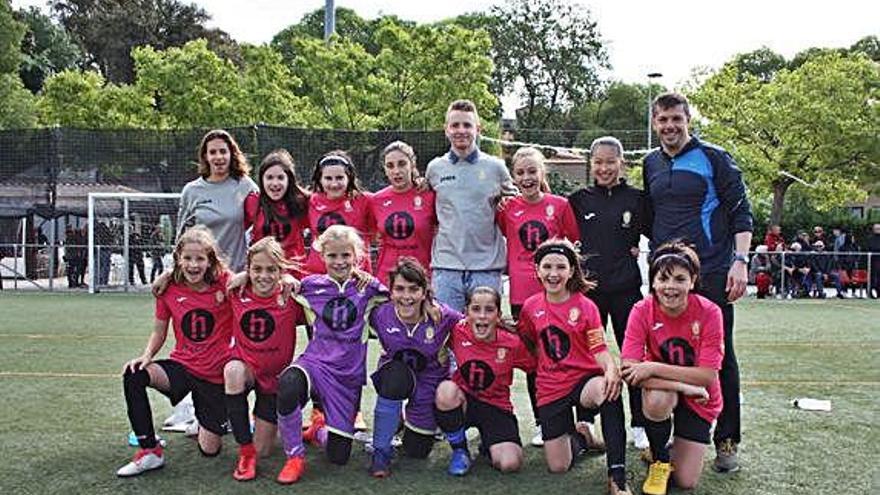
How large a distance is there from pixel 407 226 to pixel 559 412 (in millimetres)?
1396

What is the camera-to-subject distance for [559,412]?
435 centimetres

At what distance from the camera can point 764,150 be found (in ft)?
84.0

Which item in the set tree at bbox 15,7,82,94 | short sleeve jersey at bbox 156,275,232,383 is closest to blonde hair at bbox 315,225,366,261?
short sleeve jersey at bbox 156,275,232,383

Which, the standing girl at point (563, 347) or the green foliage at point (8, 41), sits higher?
the green foliage at point (8, 41)

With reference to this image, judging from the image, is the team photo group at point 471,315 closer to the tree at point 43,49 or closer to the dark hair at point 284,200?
the dark hair at point 284,200

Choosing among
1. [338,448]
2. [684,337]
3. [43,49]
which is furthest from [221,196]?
[43,49]

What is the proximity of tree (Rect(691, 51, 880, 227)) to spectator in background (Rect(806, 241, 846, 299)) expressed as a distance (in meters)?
7.41

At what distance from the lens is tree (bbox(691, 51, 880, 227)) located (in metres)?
24.8

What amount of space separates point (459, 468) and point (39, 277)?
15383 millimetres

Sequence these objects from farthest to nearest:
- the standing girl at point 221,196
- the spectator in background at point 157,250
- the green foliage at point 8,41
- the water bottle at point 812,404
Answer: the green foliage at point 8,41 → the spectator in background at point 157,250 → the water bottle at point 812,404 → the standing girl at point 221,196

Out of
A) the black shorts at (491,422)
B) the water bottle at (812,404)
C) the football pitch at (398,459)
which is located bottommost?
the football pitch at (398,459)

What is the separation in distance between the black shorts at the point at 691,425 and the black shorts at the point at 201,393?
7.39ft

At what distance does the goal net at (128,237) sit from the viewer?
15469 mm

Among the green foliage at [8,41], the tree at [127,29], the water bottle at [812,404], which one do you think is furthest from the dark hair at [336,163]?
the tree at [127,29]
